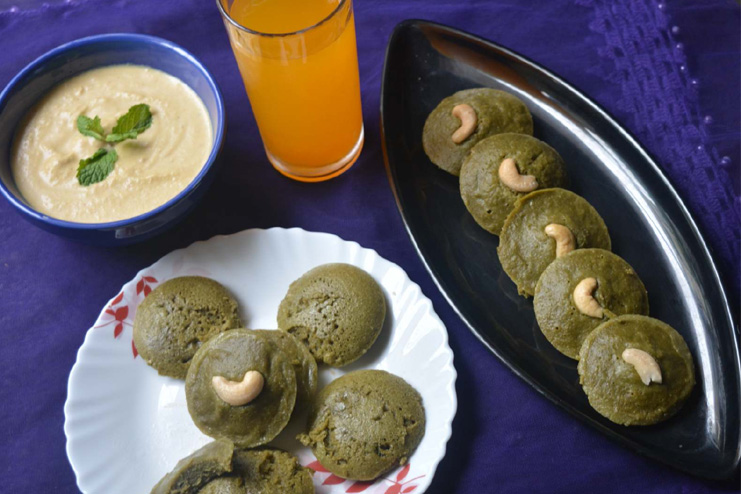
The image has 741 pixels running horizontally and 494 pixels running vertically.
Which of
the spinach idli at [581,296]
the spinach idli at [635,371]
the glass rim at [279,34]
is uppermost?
the glass rim at [279,34]

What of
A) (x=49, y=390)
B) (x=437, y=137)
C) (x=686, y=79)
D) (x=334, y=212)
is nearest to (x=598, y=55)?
(x=686, y=79)

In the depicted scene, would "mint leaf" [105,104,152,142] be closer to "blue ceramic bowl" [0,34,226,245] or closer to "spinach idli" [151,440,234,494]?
"blue ceramic bowl" [0,34,226,245]

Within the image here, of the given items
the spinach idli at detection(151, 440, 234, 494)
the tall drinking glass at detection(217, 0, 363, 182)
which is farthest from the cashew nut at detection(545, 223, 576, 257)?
the spinach idli at detection(151, 440, 234, 494)

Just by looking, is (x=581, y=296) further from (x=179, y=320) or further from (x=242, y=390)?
(x=179, y=320)

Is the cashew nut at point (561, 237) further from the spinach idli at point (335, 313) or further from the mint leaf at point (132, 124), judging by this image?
the mint leaf at point (132, 124)

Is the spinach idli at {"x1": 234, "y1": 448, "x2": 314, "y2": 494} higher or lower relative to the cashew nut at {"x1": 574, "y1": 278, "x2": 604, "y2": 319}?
lower

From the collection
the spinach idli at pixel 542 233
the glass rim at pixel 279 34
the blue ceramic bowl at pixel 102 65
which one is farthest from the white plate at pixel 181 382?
the glass rim at pixel 279 34

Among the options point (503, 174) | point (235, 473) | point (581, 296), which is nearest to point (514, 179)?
point (503, 174)

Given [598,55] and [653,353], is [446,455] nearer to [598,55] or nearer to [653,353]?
[653,353]
